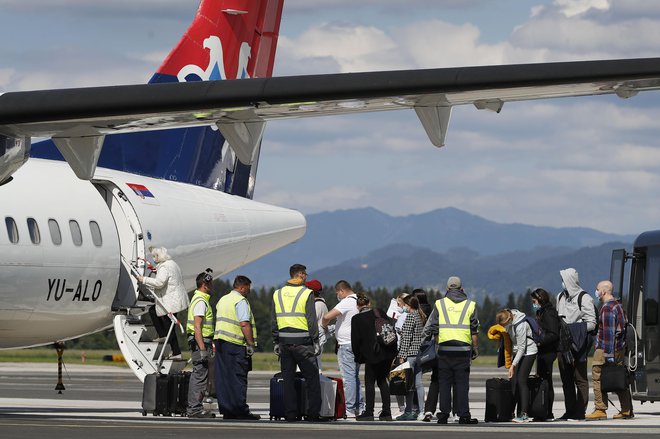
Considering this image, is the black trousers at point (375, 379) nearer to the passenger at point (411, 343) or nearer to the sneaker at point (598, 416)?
the passenger at point (411, 343)

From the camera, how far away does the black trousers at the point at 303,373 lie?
16.2 meters

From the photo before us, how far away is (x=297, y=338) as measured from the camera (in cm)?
1623

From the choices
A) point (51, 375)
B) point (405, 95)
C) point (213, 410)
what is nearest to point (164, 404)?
point (213, 410)

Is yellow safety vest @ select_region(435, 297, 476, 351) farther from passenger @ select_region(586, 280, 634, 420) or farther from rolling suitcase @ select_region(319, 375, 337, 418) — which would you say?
passenger @ select_region(586, 280, 634, 420)

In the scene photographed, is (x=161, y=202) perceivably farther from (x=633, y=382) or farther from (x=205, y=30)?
(x=633, y=382)

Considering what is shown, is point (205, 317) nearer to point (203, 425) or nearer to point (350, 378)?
point (203, 425)

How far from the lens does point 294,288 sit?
16375mm

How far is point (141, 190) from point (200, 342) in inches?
144

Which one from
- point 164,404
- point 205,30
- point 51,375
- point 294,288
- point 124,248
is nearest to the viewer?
point 294,288

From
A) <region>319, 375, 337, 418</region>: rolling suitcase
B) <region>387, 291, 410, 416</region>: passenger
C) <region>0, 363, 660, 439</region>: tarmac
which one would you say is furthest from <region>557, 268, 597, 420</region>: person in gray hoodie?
<region>319, 375, 337, 418</region>: rolling suitcase

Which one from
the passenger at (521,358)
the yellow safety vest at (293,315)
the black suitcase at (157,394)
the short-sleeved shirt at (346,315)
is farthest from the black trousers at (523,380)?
the black suitcase at (157,394)

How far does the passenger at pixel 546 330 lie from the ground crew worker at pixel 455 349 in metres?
1.05

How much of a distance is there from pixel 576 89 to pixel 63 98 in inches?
215

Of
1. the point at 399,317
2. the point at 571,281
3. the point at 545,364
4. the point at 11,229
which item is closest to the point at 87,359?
the point at 399,317
